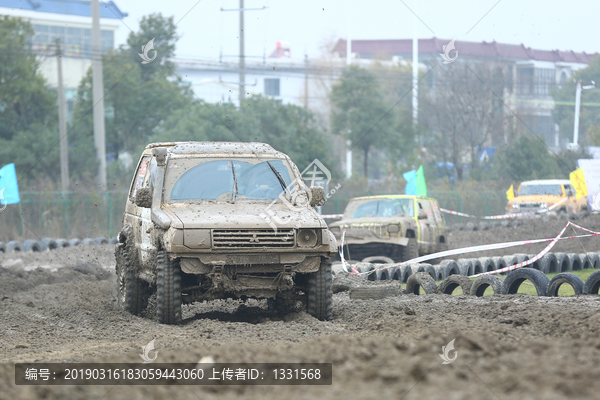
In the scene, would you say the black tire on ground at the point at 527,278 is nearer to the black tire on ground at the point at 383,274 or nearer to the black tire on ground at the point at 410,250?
the black tire on ground at the point at 383,274

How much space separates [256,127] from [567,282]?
2873 cm

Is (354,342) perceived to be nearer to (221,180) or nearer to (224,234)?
(224,234)

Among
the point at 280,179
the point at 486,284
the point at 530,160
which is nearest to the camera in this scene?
the point at 280,179

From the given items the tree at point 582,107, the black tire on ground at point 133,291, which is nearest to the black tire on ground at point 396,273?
the black tire on ground at point 133,291

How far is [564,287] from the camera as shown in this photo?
13.1 m

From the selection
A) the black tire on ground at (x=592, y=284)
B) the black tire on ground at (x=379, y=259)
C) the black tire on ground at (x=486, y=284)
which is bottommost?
the black tire on ground at (x=379, y=259)

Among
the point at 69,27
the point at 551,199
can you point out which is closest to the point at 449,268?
the point at 551,199

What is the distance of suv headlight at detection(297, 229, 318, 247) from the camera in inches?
349

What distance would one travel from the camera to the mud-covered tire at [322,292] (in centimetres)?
919

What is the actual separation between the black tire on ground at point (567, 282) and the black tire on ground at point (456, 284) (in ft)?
3.91

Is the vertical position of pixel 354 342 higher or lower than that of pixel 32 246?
higher

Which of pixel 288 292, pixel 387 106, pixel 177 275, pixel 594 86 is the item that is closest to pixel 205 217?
pixel 177 275

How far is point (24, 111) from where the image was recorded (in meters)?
36.7

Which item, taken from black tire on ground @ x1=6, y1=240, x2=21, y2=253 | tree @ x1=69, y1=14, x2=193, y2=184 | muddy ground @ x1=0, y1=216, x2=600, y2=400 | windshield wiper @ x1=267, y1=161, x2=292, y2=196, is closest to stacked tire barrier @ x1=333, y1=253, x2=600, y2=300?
muddy ground @ x1=0, y1=216, x2=600, y2=400
